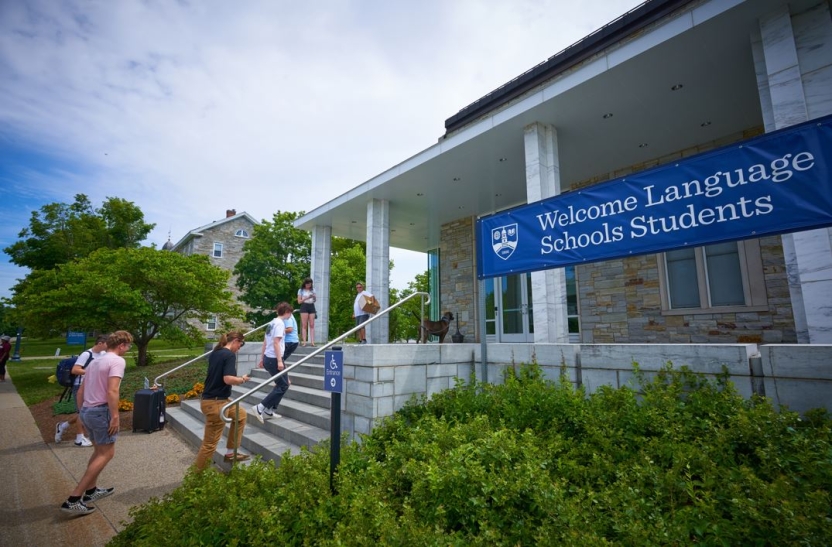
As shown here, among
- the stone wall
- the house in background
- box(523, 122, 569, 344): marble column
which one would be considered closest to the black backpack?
the stone wall

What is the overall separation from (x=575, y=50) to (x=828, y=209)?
659 cm

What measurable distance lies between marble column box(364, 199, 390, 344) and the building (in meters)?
0.04

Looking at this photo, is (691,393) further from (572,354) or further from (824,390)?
(572,354)

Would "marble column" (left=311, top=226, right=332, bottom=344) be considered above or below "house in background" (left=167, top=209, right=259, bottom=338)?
below

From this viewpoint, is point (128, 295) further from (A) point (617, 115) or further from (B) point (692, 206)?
(B) point (692, 206)

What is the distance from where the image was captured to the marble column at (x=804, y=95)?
4.25 meters

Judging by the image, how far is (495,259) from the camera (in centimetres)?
530

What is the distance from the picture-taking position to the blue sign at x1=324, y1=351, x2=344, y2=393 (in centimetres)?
352

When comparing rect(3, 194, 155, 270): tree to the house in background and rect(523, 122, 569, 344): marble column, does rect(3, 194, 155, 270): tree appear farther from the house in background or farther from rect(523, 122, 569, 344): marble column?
rect(523, 122, 569, 344): marble column

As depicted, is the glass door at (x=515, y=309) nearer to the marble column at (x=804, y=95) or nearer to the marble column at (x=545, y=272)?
the marble column at (x=545, y=272)

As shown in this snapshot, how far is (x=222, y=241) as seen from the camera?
3306 cm

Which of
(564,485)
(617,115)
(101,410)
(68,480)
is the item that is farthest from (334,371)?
(617,115)

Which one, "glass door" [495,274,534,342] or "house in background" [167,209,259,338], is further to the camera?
"house in background" [167,209,259,338]

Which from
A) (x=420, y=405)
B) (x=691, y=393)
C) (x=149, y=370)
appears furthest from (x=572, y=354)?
(x=149, y=370)
